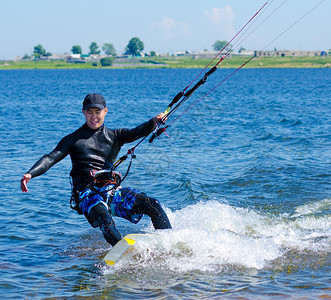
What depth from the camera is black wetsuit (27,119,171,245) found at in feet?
25.6

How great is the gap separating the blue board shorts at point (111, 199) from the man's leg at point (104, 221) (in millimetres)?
96

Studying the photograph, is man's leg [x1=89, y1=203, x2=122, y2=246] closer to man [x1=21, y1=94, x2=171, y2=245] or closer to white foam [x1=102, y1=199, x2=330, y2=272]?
man [x1=21, y1=94, x2=171, y2=245]

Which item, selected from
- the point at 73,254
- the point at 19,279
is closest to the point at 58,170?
the point at 73,254

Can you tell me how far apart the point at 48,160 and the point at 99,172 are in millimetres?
798

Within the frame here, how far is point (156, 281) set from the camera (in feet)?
24.9

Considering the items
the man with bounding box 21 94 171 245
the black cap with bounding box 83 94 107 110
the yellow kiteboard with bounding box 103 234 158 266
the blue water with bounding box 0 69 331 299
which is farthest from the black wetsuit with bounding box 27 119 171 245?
the blue water with bounding box 0 69 331 299

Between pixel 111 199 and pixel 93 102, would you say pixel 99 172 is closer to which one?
pixel 111 199

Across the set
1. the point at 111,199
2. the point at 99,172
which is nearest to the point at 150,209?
the point at 111,199

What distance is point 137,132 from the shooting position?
812 cm

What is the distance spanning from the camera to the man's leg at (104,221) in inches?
303

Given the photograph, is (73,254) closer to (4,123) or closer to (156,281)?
(156,281)

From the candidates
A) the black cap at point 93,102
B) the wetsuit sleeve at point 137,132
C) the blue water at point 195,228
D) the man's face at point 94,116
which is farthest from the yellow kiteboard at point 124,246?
the black cap at point 93,102

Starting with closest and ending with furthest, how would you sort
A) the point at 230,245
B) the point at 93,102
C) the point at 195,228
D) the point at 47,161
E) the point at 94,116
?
the point at 47,161 < the point at 93,102 < the point at 94,116 < the point at 230,245 < the point at 195,228

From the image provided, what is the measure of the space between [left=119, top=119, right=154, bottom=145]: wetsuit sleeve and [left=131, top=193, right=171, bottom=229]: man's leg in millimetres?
947
